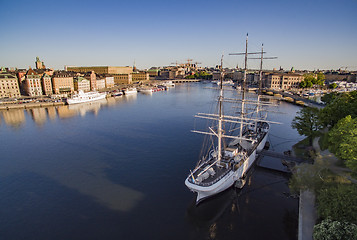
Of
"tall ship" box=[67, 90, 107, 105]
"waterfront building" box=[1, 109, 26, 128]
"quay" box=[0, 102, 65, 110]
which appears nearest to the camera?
"waterfront building" box=[1, 109, 26, 128]

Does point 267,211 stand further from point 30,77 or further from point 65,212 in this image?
point 30,77

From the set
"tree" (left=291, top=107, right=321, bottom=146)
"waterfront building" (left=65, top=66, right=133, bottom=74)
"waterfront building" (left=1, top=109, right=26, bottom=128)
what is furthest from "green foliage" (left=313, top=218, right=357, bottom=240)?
"waterfront building" (left=65, top=66, right=133, bottom=74)

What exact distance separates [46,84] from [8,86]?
13345 millimetres

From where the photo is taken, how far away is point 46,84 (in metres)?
94.4

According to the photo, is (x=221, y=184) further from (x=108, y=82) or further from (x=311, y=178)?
(x=108, y=82)

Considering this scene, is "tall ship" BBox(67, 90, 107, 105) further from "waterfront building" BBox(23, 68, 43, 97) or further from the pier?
the pier

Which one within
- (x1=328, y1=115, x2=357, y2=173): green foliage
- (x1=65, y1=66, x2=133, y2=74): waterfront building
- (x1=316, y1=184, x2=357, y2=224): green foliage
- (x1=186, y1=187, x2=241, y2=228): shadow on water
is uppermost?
(x1=65, y1=66, x2=133, y2=74): waterfront building

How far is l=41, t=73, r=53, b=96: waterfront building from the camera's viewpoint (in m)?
93.4

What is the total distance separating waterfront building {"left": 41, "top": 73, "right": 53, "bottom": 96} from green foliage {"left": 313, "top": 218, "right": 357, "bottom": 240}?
4196 inches

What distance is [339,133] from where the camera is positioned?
22.2 metres

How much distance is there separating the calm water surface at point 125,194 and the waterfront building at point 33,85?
181 ft

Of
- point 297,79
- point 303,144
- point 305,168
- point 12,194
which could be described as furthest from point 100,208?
point 297,79

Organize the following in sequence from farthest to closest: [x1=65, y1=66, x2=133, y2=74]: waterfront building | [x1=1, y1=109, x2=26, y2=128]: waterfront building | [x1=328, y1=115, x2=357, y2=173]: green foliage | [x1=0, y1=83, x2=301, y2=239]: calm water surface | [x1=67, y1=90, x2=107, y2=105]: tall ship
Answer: [x1=65, y1=66, x2=133, y2=74]: waterfront building, [x1=67, y1=90, x2=107, y2=105]: tall ship, [x1=1, y1=109, x2=26, y2=128]: waterfront building, [x1=0, y1=83, x2=301, y2=239]: calm water surface, [x1=328, y1=115, x2=357, y2=173]: green foliage

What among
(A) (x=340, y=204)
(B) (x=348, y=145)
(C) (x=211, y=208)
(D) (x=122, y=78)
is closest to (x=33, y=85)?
(D) (x=122, y=78)
